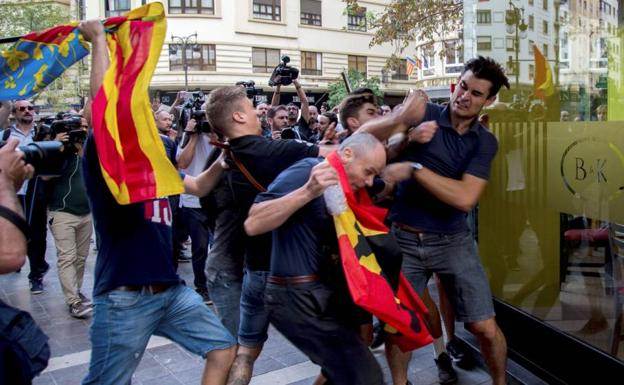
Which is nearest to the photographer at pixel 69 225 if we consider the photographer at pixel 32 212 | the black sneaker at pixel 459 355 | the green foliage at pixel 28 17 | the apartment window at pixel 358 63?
the photographer at pixel 32 212

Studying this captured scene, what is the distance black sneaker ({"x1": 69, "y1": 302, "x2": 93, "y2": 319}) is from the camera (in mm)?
5668

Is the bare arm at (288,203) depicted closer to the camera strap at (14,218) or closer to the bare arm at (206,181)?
the camera strap at (14,218)

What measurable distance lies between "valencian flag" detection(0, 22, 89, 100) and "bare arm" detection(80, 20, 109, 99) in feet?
1.10

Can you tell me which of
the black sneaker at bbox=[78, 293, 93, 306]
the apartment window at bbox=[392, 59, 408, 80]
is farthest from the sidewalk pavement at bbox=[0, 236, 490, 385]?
the apartment window at bbox=[392, 59, 408, 80]

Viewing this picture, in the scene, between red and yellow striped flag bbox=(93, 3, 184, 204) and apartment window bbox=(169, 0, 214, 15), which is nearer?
red and yellow striped flag bbox=(93, 3, 184, 204)

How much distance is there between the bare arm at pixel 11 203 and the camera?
211 cm

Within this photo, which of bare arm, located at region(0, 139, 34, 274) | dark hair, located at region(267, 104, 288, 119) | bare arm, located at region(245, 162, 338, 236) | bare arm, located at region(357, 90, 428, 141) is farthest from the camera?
dark hair, located at region(267, 104, 288, 119)

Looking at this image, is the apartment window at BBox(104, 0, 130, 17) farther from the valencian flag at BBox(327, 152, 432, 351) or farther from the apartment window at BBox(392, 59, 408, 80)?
the valencian flag at BBox(327, 152, 432, 351)

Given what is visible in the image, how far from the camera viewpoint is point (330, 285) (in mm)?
2676


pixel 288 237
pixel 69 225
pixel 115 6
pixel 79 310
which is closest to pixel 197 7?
pixel 115 6

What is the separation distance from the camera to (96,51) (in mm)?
2861

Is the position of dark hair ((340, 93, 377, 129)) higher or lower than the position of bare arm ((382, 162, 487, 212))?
higher

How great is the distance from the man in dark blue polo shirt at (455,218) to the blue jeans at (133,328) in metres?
1.23

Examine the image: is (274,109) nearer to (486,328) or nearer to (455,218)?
(455,218)
